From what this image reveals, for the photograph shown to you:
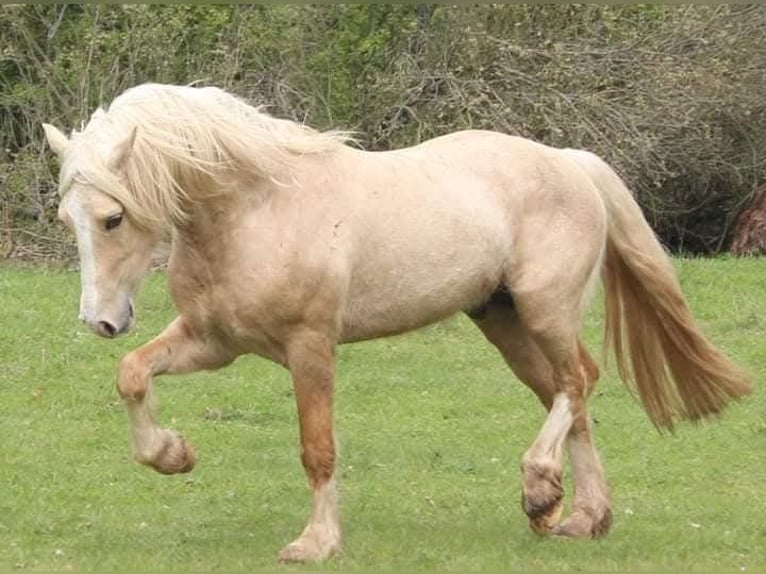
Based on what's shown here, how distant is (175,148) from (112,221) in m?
0.45

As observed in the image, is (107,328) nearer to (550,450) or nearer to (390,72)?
(550,450)

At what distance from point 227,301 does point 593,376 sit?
6.54 ft

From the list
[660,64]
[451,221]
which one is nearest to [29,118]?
[660,64]

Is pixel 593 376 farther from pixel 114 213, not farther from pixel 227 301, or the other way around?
pixel 114 213

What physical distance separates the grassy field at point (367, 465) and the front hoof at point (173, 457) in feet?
1.11

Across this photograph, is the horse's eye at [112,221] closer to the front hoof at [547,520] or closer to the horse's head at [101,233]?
the horse's head at [101,233]

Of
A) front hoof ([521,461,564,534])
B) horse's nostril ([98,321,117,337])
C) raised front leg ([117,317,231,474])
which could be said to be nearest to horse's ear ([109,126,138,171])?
horse's nostril ([98,321,117,337])

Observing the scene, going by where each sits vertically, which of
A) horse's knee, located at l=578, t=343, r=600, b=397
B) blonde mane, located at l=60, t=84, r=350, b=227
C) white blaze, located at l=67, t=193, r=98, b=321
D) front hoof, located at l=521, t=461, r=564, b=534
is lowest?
front hoof, located at l=521, t=461, r=564, b=534

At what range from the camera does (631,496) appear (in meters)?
8.45

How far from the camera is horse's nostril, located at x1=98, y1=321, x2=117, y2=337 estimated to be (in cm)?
625

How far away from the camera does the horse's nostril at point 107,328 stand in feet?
20.5

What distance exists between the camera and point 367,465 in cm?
912

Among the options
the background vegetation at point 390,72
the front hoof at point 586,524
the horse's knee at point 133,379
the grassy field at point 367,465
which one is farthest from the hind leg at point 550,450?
the background vegetation at point 390,72

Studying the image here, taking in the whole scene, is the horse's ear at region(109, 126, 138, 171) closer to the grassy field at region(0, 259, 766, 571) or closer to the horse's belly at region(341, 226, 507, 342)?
the horse's belly at region(341, 226, 507, 342)
